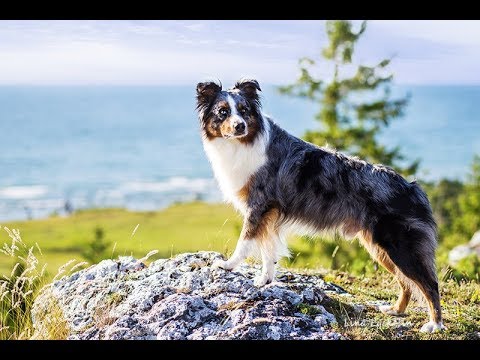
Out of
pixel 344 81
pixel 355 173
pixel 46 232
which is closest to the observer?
pixel 355 173

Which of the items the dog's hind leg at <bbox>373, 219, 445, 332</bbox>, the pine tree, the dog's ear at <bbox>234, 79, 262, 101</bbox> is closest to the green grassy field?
the pine tree

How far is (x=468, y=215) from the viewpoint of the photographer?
21156mm

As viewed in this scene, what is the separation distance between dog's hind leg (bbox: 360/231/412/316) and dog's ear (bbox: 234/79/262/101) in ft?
5.14

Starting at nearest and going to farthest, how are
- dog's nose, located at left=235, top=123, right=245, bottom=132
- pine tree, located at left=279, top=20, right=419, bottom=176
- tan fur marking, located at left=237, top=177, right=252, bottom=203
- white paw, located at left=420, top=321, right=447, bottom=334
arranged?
1. dog's nose, located at left=235, top=123, right=245, bottom=132
2. white paw, located at left=420, top=321, right=447, bottom=334
3. tan fur marking, located at left=237, top=177, right=252, bottom=203
4. pine tree, located at left=279, top=20, right=419, bottom=176

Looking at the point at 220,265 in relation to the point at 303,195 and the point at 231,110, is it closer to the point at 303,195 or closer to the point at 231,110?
the point at 303,195

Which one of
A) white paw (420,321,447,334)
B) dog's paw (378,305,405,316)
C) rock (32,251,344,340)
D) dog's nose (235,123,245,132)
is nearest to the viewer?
rock (32,251,344,340)

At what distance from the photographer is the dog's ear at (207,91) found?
634cm

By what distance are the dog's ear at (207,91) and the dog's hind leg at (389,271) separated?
1.78m

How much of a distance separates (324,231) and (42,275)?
2.74 meters

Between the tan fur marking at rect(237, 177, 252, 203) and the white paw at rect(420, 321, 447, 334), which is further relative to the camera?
the tan fur marking at rect(237, 177, 252, 203)

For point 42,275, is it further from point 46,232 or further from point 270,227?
point 46,232

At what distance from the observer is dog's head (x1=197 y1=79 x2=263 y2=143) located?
6199mm

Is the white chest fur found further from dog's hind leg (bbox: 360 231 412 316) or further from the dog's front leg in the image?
dog's hind leg (bbox: 360 231 412 316)
